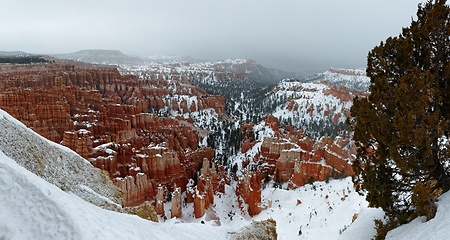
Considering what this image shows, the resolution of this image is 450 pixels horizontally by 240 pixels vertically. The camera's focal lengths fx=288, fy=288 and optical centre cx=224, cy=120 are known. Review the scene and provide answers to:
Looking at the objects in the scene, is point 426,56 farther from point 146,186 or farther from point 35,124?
point 35,124

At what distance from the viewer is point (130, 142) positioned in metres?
36.1

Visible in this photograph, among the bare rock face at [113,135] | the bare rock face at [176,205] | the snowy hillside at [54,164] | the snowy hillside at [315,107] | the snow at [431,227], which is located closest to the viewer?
the snow at [431,227]

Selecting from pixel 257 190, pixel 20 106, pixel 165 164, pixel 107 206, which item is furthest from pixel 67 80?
pixel 107 206

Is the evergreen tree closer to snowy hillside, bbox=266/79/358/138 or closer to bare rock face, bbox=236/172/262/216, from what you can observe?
bare rock face, bbox=236/172/262/216

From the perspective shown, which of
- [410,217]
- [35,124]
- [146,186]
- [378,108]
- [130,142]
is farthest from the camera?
[130,142]

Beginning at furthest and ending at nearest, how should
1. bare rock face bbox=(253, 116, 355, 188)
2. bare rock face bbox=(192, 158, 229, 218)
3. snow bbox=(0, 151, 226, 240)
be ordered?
bare rock face bbox=(253, 116, 355, 188)
bare rock face bbox=(192, 158, 229, 218)
snow bbox=(0, 151, 226, 240)

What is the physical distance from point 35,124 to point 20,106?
23.6 ft

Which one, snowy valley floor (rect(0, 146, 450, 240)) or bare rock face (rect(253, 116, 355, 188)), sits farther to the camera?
bare rock face (rect(253, 116, 355, 188))

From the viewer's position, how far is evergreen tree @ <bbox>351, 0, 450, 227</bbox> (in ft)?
26.7

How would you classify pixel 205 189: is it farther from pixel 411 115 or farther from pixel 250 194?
pixel 411 115

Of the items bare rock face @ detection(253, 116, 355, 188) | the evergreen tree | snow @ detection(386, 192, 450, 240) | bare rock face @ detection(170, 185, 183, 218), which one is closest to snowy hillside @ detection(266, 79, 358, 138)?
bare rock face @ detection(253, 116, 355, 188)

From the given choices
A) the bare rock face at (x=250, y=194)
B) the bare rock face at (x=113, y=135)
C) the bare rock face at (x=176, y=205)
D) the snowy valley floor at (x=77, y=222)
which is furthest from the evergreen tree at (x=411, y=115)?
A: the bare rock face at (x=113, y=135)

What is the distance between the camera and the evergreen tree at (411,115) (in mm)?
8148

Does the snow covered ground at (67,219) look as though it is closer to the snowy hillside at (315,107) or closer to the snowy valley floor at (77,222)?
the snowy valley floor at (77,222)
